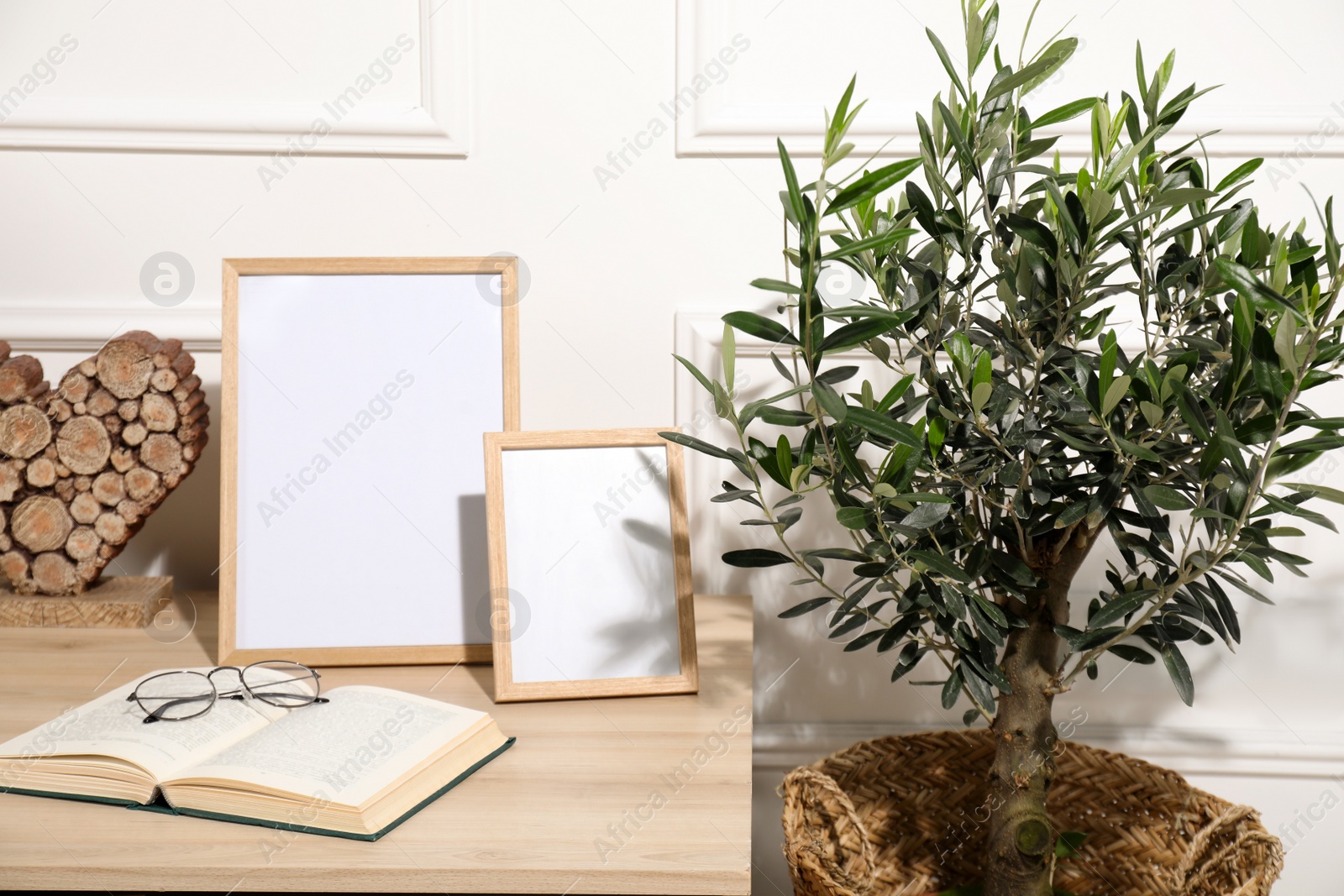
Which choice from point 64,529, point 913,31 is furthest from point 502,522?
point 913,31

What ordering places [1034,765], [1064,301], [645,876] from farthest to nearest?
[1034,765] → [1064,301] → [645,876]

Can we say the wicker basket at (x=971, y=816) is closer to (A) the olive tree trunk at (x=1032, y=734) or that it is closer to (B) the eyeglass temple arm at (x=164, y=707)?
(A) the olive tree trunk at (x=1032, y=734)

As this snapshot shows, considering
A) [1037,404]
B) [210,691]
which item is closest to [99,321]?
[210,691]

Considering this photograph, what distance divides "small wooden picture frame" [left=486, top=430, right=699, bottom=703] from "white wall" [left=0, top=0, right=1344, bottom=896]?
9.8 inches

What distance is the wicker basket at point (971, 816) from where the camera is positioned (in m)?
0.99

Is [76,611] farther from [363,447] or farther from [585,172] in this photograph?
[585,172]

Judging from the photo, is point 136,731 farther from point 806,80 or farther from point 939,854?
point 806,80

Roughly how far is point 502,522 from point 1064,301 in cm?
58

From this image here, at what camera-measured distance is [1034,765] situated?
888mm

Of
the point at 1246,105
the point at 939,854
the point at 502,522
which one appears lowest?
the point at 939,854

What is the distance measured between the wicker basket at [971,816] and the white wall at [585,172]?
0.51 feet

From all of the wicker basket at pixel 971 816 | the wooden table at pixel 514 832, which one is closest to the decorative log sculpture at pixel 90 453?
the wooden table at pixel 514 832

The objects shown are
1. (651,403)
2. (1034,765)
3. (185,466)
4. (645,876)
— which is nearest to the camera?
(645,876)

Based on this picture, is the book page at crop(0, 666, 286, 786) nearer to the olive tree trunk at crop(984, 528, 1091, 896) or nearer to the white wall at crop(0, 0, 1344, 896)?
the white wall at crop(0, 0, 1344, 896)
